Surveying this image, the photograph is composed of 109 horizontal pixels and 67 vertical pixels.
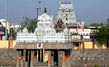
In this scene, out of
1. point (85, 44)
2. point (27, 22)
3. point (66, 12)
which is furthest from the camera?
point (66, 12)

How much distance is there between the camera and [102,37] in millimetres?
65000

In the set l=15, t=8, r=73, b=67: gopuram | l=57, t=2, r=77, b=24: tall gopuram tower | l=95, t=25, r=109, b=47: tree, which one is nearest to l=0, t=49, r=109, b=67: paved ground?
l=95, t=25, r=109, b=47: tree

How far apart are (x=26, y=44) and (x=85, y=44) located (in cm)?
3554

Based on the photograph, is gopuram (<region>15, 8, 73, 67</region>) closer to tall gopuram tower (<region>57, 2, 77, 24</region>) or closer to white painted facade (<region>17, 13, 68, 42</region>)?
white painted facade (<region>17, 13, 68, 42</region>)

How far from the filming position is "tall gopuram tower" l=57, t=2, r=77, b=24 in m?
111

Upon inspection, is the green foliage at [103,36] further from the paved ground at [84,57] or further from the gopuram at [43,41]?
the gopuram at [43,41]

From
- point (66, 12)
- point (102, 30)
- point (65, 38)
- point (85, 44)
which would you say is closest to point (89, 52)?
point (85, 44)

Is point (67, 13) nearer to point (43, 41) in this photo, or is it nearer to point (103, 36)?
point (103, 36)

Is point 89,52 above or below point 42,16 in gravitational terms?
below

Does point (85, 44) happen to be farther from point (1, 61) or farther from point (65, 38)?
point (65, 38)

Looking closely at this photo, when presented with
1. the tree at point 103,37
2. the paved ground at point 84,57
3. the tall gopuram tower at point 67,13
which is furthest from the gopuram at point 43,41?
the tall gopuram tower at point 67,13

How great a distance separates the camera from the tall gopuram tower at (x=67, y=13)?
111 meters

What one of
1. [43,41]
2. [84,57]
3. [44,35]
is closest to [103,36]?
[84,57]

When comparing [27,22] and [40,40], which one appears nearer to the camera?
[40,40]
